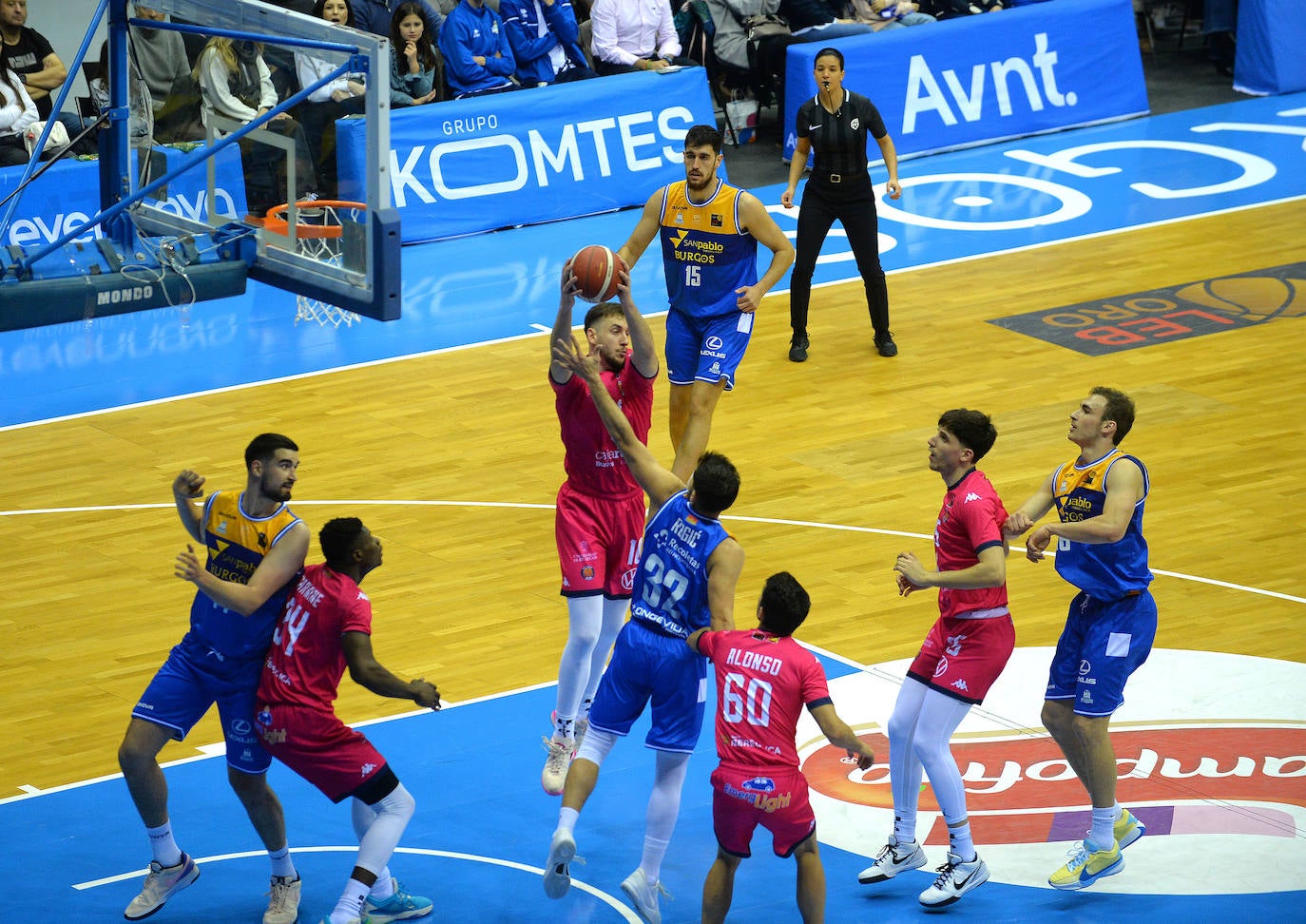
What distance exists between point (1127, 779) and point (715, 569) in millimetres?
2570

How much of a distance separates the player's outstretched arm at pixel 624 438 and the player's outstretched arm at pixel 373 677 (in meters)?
1.23

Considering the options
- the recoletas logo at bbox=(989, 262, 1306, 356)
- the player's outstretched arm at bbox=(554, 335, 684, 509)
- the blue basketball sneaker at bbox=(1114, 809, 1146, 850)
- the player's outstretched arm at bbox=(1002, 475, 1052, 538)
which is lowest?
the blue basketball sneaker at bbox=(1114, 809, 1146, 850)

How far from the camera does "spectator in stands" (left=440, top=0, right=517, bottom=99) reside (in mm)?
18219

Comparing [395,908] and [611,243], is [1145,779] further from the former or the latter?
[611,243]

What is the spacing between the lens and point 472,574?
10.8 metres

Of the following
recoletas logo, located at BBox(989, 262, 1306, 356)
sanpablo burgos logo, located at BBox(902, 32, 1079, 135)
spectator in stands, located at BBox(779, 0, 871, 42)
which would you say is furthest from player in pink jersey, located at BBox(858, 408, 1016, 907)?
spectator in stands, located at BBox(779, 0, 871, 42)

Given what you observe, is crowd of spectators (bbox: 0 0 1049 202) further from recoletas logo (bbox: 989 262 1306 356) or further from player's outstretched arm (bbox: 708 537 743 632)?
recoletas logo (bbox: 989 262 1306 356)

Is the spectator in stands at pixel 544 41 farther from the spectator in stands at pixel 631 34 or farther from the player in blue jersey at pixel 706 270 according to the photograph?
the player in blue jersey at pixel 706 270

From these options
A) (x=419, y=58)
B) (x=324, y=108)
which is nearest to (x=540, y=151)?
(x=419, y=58)

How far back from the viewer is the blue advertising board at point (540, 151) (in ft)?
58.3

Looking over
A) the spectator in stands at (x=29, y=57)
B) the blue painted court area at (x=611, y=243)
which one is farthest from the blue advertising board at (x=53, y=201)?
the spectator in stands at (x=29, y=57)

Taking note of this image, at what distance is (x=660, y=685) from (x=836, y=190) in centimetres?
834

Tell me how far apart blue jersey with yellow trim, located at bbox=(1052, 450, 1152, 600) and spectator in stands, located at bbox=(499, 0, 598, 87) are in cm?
1266

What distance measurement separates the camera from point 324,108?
396 inches
